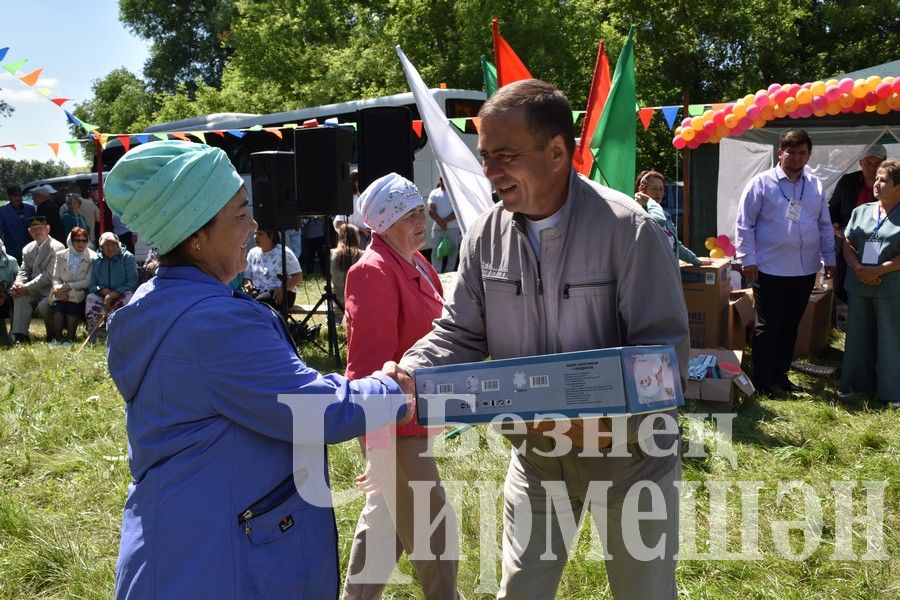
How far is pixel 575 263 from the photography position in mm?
2346

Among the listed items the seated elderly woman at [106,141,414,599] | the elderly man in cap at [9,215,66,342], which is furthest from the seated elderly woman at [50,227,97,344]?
the seated elderly woman at [106,141,414,599]

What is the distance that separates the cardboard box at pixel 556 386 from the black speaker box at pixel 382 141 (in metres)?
5.87

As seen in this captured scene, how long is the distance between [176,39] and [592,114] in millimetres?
39224

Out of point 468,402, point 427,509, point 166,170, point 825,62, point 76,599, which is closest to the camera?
point 166,170

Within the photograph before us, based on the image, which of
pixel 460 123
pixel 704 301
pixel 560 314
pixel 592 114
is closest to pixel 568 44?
pixel 460 123

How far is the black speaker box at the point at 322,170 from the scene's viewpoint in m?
9.09

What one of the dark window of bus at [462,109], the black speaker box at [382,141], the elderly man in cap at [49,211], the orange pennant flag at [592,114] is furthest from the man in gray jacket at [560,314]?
the elderly man in cap at [49,211]

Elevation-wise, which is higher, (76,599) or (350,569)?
(350,569)

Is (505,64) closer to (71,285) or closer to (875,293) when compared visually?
(875,293)

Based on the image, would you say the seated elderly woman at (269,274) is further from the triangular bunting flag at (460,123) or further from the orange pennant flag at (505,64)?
the orange pennant flag at (505,64)

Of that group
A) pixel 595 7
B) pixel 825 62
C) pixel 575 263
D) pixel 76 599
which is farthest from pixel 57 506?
pixel 825 62

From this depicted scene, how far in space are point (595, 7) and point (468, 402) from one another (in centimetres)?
2207

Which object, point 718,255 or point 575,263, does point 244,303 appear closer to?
point 575,263

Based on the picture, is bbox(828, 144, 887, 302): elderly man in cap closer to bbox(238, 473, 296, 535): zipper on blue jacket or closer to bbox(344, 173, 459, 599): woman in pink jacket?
bbox(344, 173, 459, 599): woman in pink jacket
